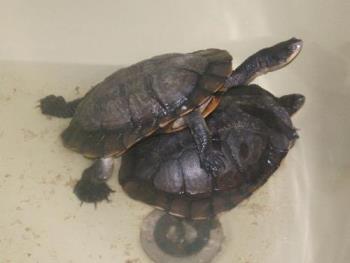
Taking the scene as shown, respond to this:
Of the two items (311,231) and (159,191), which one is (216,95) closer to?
(159,191)

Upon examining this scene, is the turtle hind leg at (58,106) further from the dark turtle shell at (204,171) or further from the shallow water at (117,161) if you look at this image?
the dark turtle shell at (204,171)

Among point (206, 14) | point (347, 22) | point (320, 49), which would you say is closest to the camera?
point (347, 22)

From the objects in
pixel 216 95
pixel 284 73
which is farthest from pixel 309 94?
pixel 216 95

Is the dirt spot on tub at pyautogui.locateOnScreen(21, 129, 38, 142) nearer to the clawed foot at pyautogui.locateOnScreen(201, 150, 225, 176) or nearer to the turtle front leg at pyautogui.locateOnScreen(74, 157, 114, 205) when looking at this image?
the turtle front leg at pyautogui.locateOnScreen(74, 157, 114, 205)

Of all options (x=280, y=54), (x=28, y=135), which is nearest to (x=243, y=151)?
(x=280, y=54)

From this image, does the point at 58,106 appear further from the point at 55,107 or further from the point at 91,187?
the point at 91,187

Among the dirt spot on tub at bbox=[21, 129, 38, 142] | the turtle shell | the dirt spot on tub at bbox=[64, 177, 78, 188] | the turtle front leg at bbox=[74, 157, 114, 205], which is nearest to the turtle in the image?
the turtle shell
